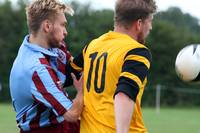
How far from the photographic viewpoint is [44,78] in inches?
176

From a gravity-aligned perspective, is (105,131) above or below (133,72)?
below

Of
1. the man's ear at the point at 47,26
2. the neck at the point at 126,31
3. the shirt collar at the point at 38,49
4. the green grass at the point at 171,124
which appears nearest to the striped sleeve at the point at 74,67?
the shirt collar at the point at 38,49

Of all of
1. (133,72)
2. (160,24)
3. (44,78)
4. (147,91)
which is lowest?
(147,91)

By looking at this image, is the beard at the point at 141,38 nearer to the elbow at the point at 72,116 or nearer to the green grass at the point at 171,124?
the elbow at the point at 72,116

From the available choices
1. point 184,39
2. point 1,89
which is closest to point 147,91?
point 184,39

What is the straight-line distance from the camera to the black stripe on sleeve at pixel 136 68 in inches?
147

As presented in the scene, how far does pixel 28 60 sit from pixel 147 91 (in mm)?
29607

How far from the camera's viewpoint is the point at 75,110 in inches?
168

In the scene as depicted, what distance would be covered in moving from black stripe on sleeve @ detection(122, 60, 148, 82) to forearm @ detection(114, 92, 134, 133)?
0.54ft

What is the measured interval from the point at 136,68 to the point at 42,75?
3.21 ft

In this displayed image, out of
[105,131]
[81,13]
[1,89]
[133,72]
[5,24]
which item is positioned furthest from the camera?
[81,13]

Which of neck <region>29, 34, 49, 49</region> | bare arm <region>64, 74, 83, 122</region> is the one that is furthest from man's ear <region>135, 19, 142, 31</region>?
neck <region>29, 34, 49, 49</region>

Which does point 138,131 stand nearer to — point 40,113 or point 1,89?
point 40,113

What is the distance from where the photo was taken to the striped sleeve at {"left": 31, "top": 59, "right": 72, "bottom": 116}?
442 cm
